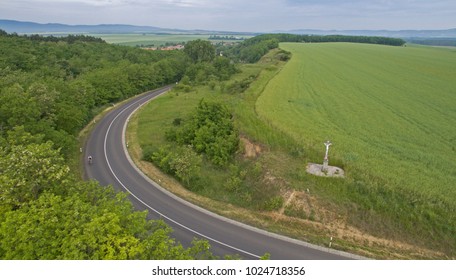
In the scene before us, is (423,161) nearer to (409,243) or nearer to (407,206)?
(407,206)

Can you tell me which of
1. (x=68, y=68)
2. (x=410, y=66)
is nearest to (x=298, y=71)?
(x=410, y=66)

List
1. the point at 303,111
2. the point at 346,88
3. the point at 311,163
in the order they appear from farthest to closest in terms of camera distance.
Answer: the point at 346,88, the point at 303,111, the point at 311,163

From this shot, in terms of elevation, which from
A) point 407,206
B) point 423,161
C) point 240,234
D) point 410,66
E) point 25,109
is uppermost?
point 410,66

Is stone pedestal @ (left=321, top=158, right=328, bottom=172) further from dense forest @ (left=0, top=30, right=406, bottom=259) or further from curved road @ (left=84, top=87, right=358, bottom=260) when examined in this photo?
dense forest @ (left=0, top=30, right=406, bottom=259)

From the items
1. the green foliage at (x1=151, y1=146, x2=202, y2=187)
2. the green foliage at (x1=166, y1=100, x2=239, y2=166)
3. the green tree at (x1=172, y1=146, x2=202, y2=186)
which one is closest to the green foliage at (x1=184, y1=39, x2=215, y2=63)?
the green foliage at (x1=166, y1=100, x2=239, y2=166)

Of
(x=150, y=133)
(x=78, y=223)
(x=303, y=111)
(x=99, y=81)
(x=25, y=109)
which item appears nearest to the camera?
(x=78, y=223)

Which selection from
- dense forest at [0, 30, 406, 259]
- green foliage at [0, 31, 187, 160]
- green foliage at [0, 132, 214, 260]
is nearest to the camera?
green foliage at [0, 132, 214, 260]

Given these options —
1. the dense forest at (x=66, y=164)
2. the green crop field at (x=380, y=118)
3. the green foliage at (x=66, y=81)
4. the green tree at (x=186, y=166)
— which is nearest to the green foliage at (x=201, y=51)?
the green foliage at (x=66, y=81)

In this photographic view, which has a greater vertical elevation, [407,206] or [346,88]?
[346,88]
